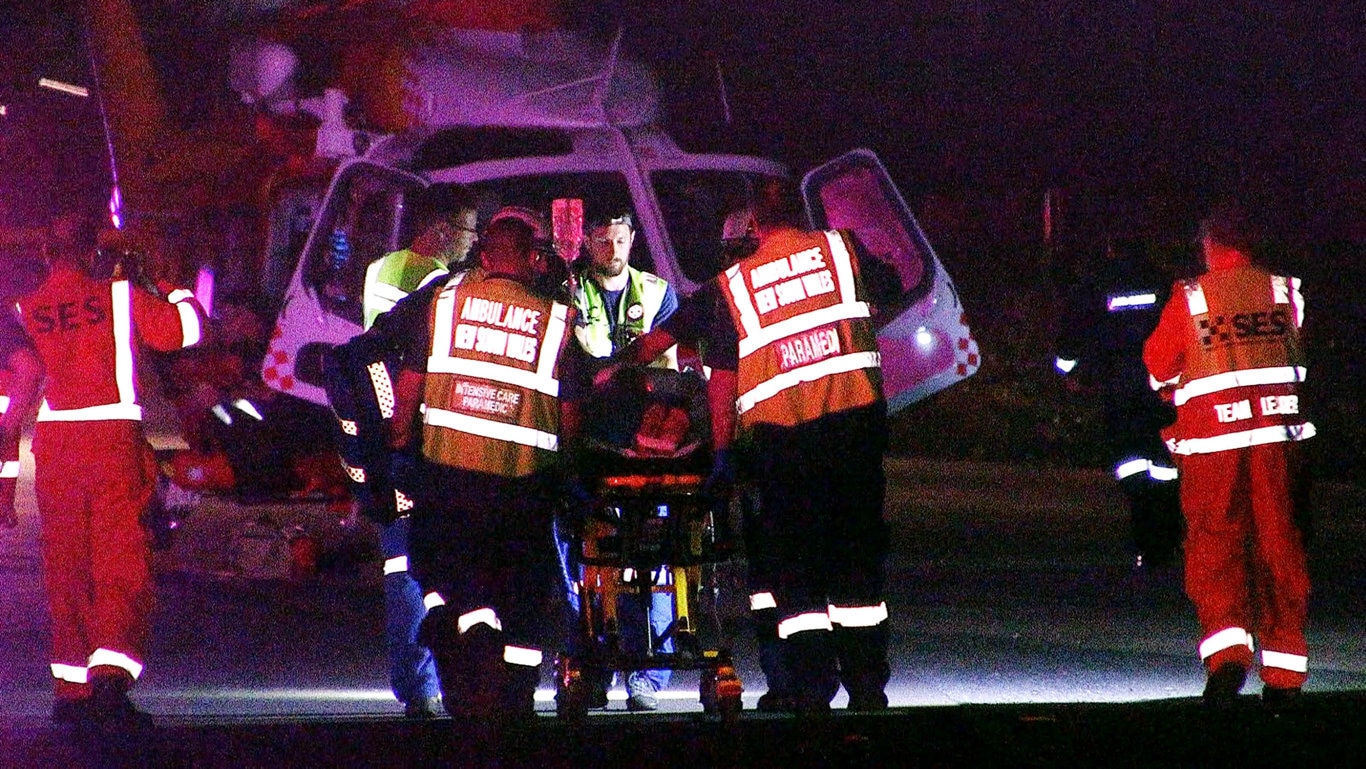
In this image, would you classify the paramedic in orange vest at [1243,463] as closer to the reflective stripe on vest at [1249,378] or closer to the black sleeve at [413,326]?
the reflective stripe on vest at [1249,378]

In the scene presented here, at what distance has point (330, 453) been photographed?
10.3 metres

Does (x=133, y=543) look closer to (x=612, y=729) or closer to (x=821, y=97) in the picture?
(x=612, y=729)

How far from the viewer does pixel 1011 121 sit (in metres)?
20.0

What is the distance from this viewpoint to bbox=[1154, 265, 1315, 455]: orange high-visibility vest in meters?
6.64

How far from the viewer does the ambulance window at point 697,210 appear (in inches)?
428

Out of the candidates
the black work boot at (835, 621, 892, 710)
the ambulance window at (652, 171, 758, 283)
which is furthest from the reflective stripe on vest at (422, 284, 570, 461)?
the ambulance window at (652, 171, 758, 283)

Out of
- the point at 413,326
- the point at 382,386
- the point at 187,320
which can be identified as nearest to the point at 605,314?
the point at 382,386

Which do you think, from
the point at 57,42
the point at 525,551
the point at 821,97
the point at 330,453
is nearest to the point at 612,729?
the point at 525,551

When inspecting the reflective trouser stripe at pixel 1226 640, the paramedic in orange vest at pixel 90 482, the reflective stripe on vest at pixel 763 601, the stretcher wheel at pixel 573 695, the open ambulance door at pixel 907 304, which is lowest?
the stretcher wheel at pixel 573 695

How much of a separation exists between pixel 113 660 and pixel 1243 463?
364 centimetres

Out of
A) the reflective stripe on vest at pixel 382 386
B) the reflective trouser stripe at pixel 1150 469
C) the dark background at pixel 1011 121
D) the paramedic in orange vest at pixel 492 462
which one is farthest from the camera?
the dark background at pixel 1011 121

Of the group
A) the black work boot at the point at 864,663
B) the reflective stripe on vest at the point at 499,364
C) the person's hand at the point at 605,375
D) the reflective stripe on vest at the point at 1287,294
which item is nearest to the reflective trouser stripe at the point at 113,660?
the reflective stripe on vest at the point at 499,364

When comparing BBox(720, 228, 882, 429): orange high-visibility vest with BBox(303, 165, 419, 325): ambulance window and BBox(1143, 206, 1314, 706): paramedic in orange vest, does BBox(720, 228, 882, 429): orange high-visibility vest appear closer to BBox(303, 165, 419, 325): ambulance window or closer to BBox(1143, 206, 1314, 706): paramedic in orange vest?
BBox(1143, 206, 1314, 706): paramedic in orange vest

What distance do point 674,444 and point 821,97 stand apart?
7.59m
